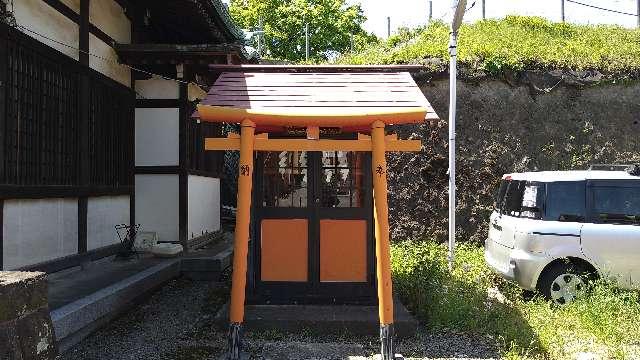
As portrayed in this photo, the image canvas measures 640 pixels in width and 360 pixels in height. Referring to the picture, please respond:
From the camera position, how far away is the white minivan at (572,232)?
21.4ft

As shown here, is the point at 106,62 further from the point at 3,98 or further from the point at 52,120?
the point at 3,98

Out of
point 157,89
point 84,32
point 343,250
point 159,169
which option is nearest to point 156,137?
point 159,169

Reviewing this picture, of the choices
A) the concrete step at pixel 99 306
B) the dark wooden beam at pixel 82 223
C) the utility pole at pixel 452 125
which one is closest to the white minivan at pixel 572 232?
the utility pole at pixel 452 125

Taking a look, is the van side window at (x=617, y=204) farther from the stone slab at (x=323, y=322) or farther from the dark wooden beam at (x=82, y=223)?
the dark wooden beam at (x=82, y=223)

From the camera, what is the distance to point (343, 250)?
246 inches

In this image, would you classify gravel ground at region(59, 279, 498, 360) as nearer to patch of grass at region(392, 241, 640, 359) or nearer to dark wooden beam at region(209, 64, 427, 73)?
patch of grass at region(392, 241, 640, 359)

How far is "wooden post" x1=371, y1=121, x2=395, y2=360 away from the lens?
4.88 metres

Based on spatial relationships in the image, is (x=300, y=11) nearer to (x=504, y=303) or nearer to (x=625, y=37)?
(x=625, y=37)

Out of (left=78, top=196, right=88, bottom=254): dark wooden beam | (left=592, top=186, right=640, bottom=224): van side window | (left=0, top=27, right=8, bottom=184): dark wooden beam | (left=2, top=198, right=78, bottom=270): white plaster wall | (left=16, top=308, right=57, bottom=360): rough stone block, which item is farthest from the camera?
(left=78, top=196, right=88, bottom=254): dark wooden beam

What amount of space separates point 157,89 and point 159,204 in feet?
7.22

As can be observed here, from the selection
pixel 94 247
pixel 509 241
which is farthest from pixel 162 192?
pixel 509 241

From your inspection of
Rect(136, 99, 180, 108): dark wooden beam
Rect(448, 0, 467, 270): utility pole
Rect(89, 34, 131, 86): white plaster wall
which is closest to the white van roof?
Rect(448, 0, 467, 270): utility pole

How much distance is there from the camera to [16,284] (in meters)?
2.60

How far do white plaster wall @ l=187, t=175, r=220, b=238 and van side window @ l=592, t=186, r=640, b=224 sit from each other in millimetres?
6878
